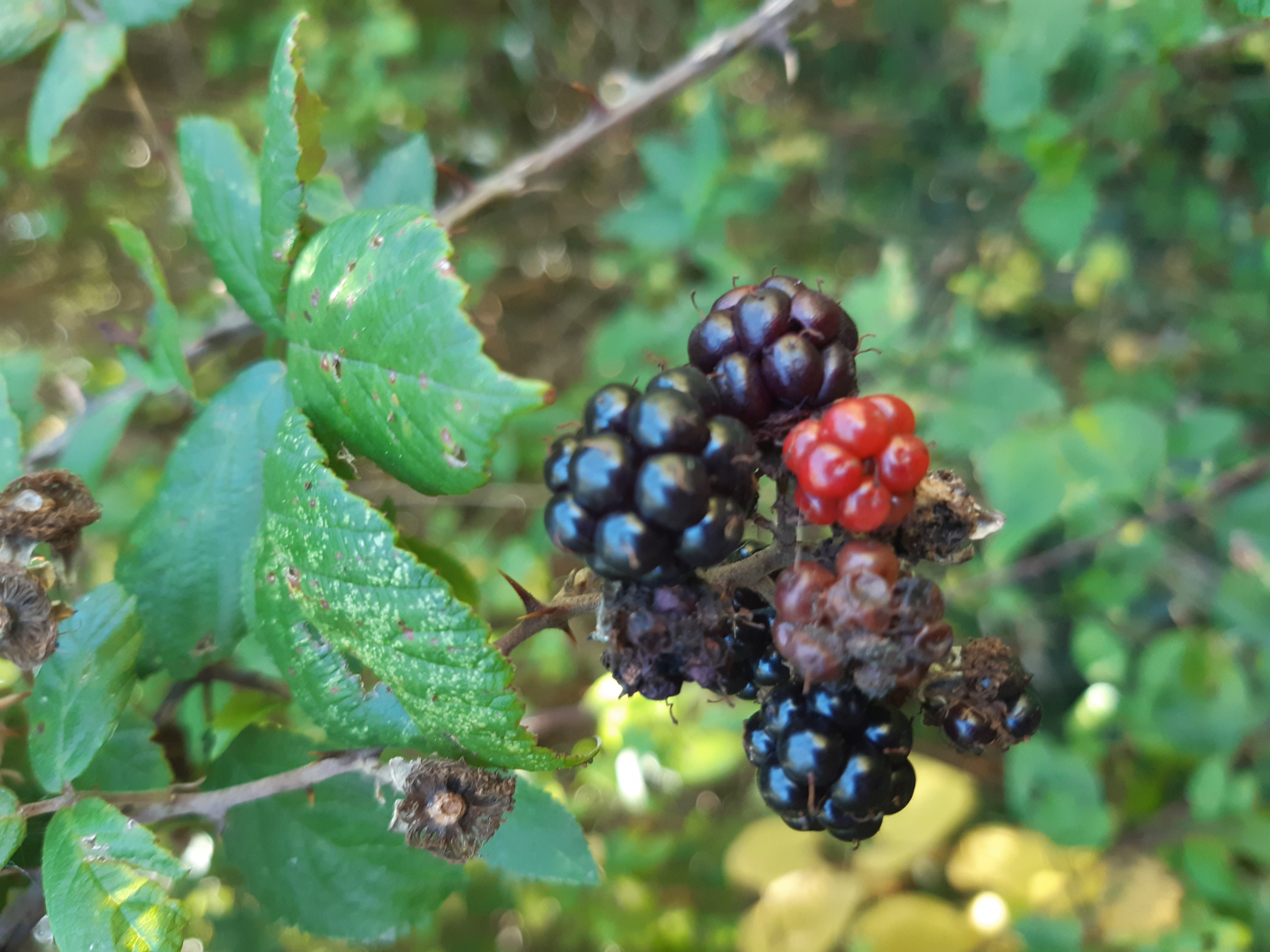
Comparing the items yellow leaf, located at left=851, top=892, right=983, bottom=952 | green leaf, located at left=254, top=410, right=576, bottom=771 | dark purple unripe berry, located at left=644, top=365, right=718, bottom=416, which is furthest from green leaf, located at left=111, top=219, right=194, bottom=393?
yellow leaf, located at left=851, top=892, right=983, bottom=952

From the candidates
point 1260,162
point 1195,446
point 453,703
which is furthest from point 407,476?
point 1260,162

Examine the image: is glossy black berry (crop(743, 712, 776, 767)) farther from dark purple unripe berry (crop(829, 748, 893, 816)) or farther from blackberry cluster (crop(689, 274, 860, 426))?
blackberry cluster (crop(689, 274, 860, 426))

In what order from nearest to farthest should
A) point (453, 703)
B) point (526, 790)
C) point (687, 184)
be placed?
point (453, 703) < point (526, 790) < point (687, 184)

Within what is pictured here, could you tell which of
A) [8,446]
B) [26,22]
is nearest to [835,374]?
[8,446]

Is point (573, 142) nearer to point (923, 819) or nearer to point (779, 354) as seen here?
point (779, 354)

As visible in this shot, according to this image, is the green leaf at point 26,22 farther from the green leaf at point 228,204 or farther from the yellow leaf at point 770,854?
the yellow leaf at point 770,854

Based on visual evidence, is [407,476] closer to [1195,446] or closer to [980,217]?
[1195,446]
